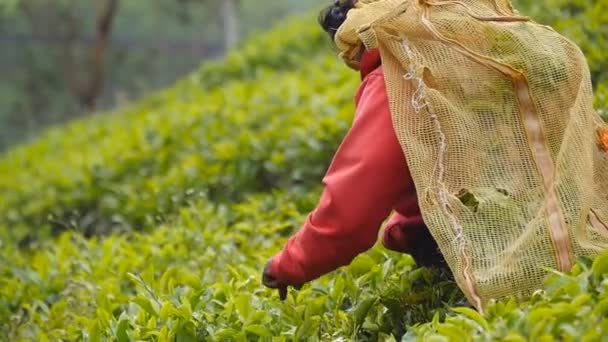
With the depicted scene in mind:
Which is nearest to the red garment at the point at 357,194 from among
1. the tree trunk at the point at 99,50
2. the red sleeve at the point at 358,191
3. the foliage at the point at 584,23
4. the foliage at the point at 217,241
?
the red sleeve at the point at 358,191

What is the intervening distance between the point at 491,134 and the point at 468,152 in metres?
0.08

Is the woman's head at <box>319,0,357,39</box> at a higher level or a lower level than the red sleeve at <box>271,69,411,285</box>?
higher

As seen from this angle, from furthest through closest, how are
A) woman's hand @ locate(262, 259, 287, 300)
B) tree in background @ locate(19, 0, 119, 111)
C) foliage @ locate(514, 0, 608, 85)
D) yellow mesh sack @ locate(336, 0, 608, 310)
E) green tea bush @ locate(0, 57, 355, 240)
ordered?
tree in background @ locate(19, 0, 119, 111)
green tea bush @ locate(0, 57, 355, 240)
foliage @ locate(514, 0, 608, 85)
woman's hand @ locate(262, 259, 287, 300)
yellow mesh sack @ locate(336, 0, 608, 310)

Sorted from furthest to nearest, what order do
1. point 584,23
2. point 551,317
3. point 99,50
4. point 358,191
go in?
→ point 99,50 < point 584,23 < point 358,191 < point 551,317

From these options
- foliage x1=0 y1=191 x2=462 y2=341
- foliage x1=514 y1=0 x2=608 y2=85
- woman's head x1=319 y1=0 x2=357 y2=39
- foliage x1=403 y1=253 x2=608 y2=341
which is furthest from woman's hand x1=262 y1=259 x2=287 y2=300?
foliage x1=514 y1=0 x2=608 y2=85

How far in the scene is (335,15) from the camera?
9.88 ft

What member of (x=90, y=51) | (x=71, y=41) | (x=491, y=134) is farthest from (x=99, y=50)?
(x=491, y=134)

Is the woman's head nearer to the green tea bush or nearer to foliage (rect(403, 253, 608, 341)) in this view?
foliage (rect(403, 253, 608, 341))

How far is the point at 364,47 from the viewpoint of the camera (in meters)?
2.83

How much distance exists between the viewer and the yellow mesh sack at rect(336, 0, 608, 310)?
251cm

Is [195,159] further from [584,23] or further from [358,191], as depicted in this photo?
[358,191]

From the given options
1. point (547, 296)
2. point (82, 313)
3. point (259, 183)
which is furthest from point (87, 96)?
point (547, 296)

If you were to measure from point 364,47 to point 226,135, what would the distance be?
400 cm

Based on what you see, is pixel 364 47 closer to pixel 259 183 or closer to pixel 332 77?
pixel 259 183
